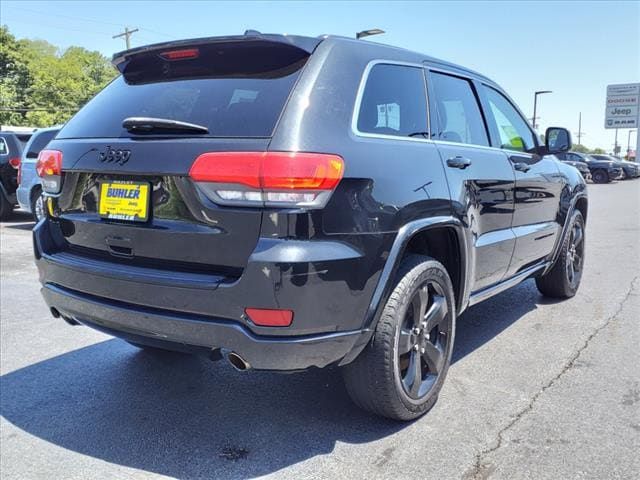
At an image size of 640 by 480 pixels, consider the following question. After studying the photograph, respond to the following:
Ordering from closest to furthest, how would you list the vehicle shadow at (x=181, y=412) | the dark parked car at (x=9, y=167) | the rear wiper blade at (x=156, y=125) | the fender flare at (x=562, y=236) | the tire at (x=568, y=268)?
the rear wiper blade at (x=156, y=125)
the vehicle shadow at (x=181, y=412)
the fender flare at (x=562, y=236)
the tire at (x=568, y=268)
the dark parked car at (x=9, y=167)

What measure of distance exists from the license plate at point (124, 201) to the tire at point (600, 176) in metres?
32.6

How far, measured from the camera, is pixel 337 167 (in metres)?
2.39

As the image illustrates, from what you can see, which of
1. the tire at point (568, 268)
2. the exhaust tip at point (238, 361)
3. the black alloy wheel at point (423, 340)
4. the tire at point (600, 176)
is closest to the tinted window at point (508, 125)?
the tire at point (568, 268)

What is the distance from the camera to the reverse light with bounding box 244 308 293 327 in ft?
7.50

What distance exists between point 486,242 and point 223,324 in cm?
192

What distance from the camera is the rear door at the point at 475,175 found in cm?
326

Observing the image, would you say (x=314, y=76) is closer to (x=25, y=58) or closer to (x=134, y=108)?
(x=134, y=108)

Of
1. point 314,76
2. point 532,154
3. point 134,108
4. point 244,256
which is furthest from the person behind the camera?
point 532,154

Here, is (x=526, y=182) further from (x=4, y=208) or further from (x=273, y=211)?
(x=4, y=208)

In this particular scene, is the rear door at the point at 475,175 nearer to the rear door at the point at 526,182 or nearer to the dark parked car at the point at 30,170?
the rear door at the point at 526,182

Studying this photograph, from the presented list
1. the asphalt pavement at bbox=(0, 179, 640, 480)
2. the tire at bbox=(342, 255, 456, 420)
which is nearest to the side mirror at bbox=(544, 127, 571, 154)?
the asphalt pavement at bbox=(0, 179, 640, 480)

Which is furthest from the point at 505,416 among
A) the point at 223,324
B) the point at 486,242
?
the point at 223,324

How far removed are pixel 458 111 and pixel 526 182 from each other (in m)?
0.95

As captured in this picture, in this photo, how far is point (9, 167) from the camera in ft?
37.6
